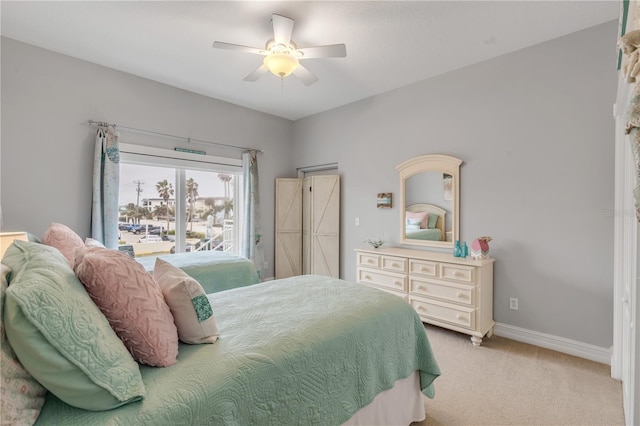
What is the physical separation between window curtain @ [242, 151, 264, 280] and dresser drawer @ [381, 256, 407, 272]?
207cm

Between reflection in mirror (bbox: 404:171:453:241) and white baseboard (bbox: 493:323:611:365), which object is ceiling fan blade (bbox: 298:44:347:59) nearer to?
reflection in mirror (bbox: 404:171:453:241)

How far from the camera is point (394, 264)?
3.45 m

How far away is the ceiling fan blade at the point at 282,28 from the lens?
233cm

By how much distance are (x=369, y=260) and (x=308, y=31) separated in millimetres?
2543

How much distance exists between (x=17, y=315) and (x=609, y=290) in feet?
12.1

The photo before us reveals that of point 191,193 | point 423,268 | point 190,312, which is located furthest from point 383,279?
point 191,193

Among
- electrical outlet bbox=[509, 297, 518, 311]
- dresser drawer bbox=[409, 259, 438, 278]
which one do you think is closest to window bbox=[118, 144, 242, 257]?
dresser drawer bbox=[409, 259, 438, 278]

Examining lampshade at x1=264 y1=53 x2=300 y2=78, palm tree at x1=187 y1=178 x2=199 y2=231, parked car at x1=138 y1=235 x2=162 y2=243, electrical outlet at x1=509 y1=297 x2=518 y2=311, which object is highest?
lampshade at x1=264 y1=53 x2=300 y2=78

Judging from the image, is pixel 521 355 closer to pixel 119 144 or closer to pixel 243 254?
pixel 243 254

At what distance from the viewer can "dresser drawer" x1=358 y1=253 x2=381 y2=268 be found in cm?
362

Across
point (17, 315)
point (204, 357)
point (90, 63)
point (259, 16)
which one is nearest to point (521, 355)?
point (204, 357)

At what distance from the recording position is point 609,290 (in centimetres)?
252

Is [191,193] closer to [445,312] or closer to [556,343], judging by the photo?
[445,312]

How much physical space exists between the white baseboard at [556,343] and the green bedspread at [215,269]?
271 cm
